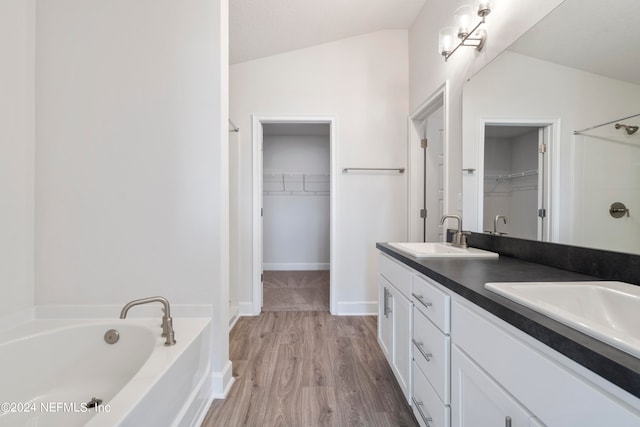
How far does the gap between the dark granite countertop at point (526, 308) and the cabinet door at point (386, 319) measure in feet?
1.15

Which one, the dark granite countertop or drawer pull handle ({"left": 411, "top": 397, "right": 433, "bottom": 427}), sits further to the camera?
drawer pull handle ({"left": 411, "top": 397, "right": 433, "bottom": 427})

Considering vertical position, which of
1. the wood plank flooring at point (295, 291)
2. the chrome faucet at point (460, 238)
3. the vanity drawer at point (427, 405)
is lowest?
the wood plank flooring at point (295, 291)

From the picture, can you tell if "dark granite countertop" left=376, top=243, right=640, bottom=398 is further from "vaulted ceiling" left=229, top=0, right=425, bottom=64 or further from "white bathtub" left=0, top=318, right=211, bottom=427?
"vaulted ceiling" left=229, top=0, right=425, bottom=64

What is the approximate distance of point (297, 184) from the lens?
4.58 m

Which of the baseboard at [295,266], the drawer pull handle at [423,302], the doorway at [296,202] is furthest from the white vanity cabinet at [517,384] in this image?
the baseboard at [295,266]

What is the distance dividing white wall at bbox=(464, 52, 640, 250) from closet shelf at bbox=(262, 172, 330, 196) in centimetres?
328

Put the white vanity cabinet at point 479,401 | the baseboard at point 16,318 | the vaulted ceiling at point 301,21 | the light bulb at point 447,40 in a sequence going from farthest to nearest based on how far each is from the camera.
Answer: the vaulted ceiling at point 301,21, the light bulb at point 447,40, the baseboard at point 16,318, the white vanity cabinet at point 479,401

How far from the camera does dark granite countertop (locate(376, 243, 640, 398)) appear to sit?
436mm

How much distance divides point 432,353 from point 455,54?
1.90 meters

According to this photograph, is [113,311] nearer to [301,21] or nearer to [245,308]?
[245,308]

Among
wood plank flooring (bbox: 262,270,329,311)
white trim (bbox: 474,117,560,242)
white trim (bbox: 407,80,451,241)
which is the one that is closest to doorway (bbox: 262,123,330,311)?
wood plank flooring (bbox: 262,270,329,311)

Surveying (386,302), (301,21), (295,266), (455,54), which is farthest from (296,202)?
(455,54)

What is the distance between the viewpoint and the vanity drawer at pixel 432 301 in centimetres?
97

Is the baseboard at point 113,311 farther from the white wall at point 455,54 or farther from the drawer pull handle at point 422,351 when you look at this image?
the white wall at point 455,54
